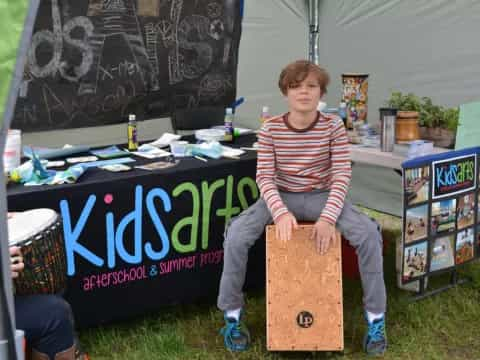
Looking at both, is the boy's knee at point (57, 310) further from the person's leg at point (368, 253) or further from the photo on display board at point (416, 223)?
the photo on display board at point (416, 223)

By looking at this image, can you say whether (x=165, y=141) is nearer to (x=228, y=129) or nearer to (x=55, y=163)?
(x=228, y=129)

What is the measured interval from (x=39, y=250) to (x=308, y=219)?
114 cm

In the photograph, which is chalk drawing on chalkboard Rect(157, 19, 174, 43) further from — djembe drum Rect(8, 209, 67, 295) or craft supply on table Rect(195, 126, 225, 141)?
djembe drum Rect(8, 209, 67, 295)

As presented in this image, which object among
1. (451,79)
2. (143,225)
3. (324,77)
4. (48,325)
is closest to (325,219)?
(324,77)

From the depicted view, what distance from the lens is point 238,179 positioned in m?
3.02

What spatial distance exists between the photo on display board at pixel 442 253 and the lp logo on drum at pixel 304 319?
0.85m

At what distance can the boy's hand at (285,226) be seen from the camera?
250 centimetres

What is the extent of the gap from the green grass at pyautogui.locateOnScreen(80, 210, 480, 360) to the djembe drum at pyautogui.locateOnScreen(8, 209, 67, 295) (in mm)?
726

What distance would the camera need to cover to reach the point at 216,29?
4.20 metres

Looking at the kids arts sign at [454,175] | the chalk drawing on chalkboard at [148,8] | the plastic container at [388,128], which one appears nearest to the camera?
the kids arts sign at [454,175]

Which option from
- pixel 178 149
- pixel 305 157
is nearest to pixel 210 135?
pixel 178 149

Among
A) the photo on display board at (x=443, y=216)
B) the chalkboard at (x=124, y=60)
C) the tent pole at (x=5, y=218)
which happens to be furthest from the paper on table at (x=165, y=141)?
the tent pole at (x=5, y=218)

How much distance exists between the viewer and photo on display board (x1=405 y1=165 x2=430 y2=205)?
2.94 meters

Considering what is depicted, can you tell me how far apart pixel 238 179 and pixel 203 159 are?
0.19 m
